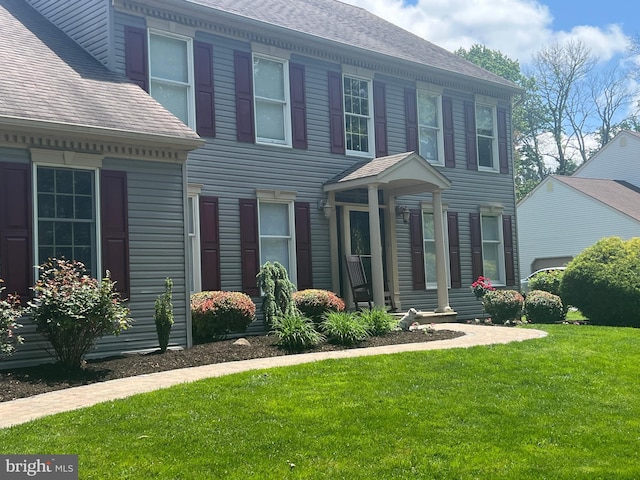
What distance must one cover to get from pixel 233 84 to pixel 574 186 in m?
21.0

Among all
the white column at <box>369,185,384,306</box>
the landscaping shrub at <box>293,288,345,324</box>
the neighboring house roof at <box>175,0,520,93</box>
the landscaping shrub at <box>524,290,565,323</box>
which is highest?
the neighboring house roof at <box>175,0,520,93</box>

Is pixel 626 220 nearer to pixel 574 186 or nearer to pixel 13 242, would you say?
pixel 574 186

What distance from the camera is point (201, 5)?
495 inches

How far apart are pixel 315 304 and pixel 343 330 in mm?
1645

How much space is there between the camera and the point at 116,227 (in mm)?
10141

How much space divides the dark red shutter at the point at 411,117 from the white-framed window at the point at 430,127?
27cm

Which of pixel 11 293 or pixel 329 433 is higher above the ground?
pixel 11 293

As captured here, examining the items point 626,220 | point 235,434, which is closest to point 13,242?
point 235,434

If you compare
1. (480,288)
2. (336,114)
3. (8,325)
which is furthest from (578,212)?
(8,325)

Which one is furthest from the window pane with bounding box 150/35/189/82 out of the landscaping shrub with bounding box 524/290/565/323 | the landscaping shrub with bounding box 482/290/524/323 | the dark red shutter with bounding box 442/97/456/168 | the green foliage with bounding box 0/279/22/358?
the landscaping shrub with bounding box 524/290/565/323

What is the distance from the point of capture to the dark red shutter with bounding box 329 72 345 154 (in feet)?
48.7

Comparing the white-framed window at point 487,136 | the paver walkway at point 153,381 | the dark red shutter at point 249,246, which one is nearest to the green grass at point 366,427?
the paver walkway at point 153,381

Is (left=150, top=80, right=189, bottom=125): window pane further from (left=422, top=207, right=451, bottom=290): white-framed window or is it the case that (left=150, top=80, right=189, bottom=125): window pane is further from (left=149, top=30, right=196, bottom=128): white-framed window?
(left=422, top=207, right=451, bottom=290): white-framed window

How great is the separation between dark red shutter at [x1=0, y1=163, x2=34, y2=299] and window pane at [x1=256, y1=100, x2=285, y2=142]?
5.29 m
